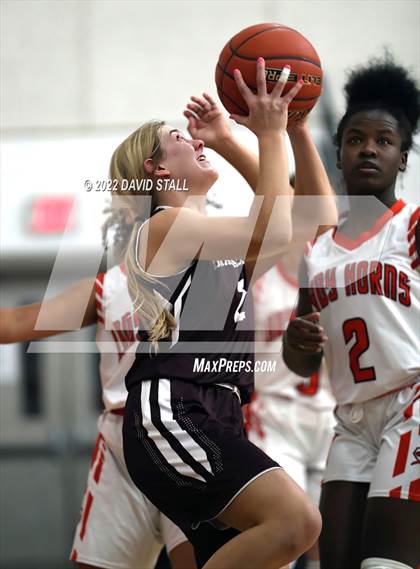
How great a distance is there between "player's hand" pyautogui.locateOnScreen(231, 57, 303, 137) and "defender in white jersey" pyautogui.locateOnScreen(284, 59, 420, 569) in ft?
1.80

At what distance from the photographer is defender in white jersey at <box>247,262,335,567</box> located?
555 cm

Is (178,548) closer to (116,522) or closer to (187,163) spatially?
(116,522)

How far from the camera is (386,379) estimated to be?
137 inches

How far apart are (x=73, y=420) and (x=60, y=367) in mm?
454

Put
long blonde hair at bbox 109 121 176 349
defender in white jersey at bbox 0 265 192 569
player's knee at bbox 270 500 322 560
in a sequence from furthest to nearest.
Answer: defender in white jersey at bbox 0 265 192 569 < long blonde hair at bbox 109 121 176 349 < player's knee at bbox 270 500 322 560

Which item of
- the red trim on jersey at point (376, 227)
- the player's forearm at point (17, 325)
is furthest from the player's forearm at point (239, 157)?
the player's forearm at point (17, 325)

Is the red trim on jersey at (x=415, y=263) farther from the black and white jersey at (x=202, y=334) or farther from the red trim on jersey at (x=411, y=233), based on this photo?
the black and white jersey at (x=202, y=334)

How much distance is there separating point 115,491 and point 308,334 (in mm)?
1044

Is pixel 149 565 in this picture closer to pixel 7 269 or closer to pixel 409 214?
pixel 409 214

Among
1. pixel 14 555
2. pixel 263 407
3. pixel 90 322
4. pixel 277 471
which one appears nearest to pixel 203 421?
pixel 277 471

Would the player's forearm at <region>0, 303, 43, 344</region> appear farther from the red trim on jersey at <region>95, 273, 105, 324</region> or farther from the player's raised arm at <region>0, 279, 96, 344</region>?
the red trim on jersey at <region>95, 273, 105, 324</region>

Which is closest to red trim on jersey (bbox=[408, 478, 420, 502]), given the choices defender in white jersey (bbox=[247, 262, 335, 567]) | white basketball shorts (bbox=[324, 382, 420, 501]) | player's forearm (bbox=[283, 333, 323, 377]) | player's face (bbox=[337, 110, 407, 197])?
white basketball shorts (bbox=[324, 382, 420, 501])

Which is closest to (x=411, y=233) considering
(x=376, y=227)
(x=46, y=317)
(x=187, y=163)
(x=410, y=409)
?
(x=376, y=227)

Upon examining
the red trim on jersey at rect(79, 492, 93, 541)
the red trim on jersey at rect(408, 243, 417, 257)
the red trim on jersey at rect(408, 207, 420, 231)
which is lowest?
the red trim on jersey at rect(79, 492, 93, 541)
